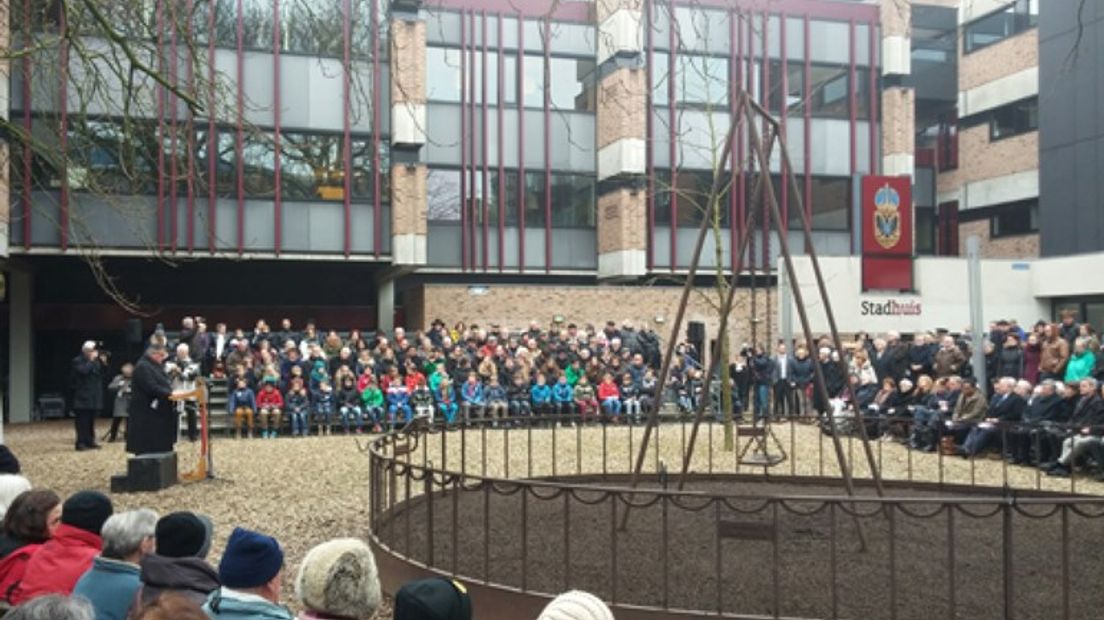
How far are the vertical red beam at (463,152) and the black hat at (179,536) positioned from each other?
1083 inches

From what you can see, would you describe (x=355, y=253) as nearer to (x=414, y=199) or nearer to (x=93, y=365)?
(x=414, y=199)

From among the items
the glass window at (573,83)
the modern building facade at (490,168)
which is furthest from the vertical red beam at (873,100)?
the glass window at (573,83)

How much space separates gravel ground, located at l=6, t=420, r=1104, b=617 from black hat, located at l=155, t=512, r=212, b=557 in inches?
113

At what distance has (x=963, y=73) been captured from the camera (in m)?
40.4

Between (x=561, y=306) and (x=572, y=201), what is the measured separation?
4398mm

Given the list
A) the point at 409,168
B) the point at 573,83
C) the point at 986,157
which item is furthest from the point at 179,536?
the point at 986,157

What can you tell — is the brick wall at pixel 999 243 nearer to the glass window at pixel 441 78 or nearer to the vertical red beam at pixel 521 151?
the vertical red beam at pixel 521 151

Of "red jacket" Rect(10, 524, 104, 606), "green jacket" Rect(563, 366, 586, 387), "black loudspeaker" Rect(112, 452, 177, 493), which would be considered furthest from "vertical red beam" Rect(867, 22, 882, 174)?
"red jacket" Rect(10, 524, 104, 606)

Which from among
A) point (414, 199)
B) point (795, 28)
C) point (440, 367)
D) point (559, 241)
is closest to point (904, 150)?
point (795, 28)

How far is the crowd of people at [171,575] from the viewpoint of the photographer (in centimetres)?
313

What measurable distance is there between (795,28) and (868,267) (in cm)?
1015

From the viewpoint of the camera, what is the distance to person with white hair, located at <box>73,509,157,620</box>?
4730 mm

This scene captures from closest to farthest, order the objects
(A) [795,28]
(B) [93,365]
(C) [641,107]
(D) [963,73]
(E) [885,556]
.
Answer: (E) [885,556] → (B) [93,365] → (C) [641,107] → (A) [795,28] → (D) [963,73]

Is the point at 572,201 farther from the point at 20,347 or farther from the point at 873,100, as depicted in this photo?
the point at 20,347
